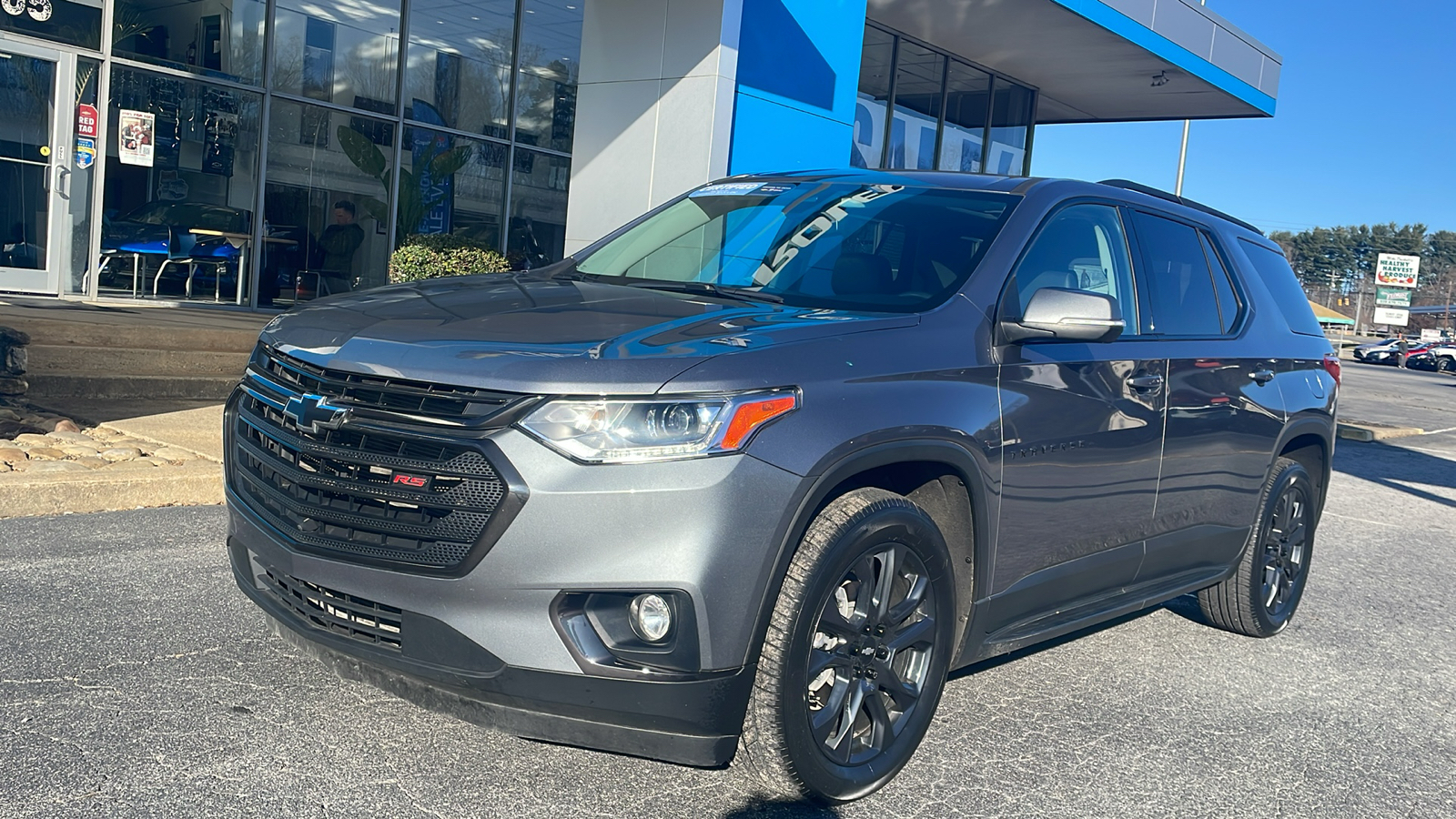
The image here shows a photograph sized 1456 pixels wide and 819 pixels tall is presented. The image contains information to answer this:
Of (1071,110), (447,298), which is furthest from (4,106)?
(1071,110)

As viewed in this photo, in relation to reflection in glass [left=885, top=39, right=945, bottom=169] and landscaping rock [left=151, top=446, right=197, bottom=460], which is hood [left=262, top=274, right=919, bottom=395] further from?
reflection in glass [left=885, top=39, right=945, bottom=169]

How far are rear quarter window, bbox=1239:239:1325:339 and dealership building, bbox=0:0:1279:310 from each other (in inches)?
190

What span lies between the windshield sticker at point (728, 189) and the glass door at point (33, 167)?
32.5ft

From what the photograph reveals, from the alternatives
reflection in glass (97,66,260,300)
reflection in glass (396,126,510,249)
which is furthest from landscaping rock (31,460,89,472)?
reflection in glass (396,126,510,249)

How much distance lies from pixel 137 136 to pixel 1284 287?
37.8 ft

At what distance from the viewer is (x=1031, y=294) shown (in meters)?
3.85

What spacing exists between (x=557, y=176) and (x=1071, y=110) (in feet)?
35.7

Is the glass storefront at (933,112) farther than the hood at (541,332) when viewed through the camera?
Yes

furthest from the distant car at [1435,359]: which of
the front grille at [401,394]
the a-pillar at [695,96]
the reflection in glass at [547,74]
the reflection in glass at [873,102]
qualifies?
the front grille at [401,394]

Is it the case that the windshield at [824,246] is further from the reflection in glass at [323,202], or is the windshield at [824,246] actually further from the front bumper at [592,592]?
the reflection in glass at [323,202]

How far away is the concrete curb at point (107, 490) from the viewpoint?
5605 millimetres

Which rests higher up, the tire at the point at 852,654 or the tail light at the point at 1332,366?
the tail light at the point at 1332,366

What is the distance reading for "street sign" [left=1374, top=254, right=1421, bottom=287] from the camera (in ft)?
351

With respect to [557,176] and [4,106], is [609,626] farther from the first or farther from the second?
[557,176]
